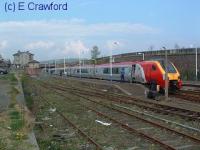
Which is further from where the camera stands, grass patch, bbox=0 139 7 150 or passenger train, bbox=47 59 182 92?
passenger train, bbox=47 59 182 92

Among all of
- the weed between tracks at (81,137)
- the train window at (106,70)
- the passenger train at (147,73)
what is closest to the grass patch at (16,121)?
the weed between tracks at (81,137)

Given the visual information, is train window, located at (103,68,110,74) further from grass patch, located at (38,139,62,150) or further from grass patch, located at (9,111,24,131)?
grass patch, located at (38,139,62,150)

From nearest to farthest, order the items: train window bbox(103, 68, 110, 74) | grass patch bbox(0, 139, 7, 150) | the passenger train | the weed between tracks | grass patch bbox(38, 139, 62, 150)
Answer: grass patch bbox(0, 139, 7, 150), grass patch bbox(38, 139, 62, 150), the weed between tracks, the passenger train, train window bbox(103, 68, 110, 74)

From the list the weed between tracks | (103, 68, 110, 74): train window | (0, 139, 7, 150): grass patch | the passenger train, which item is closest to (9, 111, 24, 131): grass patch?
the weed between tracks

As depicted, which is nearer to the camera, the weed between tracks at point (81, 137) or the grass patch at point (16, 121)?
the weed between tracks at point (81, 137)

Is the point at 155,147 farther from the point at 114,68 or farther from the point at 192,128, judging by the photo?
the point at 114,68

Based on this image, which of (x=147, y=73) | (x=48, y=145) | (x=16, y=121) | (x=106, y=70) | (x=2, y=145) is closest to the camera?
(x=2, y=145)

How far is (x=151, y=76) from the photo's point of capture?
34.1 meters

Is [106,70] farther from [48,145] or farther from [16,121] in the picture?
[48,145]

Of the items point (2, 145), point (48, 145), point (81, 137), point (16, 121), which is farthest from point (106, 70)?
point (2, 145)

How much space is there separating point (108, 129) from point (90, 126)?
1177mm

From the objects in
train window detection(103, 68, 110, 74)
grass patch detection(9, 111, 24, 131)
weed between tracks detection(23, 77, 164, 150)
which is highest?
train window detection(103, 68, 110, 74)

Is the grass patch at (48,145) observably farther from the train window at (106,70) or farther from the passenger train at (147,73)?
the train window at (106,70)

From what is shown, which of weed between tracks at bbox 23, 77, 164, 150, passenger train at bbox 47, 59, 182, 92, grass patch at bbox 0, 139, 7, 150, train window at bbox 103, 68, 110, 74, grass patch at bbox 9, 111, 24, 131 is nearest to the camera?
grass patch at bbox 0, 139, 7, 150
